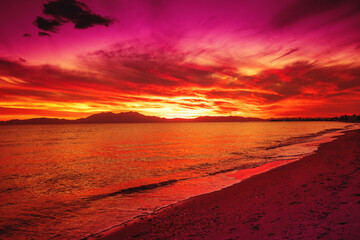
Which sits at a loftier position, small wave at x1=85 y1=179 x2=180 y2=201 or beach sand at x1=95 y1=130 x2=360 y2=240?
beach sand at x1=95 y1=130 x2=360 y2=240

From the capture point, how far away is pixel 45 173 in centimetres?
1988

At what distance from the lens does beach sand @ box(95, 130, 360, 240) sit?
600cm

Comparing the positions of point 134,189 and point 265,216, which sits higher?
point 265,216

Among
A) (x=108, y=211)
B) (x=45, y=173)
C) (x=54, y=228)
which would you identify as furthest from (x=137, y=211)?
(x=45, y=173)

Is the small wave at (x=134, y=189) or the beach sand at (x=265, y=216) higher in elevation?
the beach sand at (x=265, y=216)

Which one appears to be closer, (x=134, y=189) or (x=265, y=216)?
(x=265, y=216)

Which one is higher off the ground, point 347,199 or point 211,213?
point 347,199

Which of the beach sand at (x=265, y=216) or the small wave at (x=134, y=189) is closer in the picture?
the beach sand at (x=265, y=216)

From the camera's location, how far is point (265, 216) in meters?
7.45

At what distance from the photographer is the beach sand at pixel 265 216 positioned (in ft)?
Result: 19.7

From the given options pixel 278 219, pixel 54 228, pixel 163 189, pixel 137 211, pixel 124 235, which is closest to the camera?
pixel 278 219

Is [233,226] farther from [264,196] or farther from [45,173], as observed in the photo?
[45,173]

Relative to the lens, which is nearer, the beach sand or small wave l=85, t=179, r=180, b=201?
the beach sand

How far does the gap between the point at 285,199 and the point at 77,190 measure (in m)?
13.5
